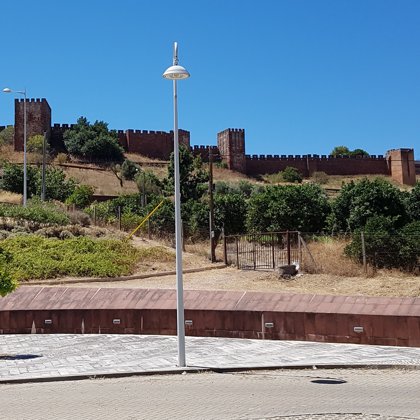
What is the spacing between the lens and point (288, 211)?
1356 inches

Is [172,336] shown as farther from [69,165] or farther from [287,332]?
[69,165]

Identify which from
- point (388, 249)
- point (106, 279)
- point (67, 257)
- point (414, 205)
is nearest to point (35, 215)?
point (67, 257)

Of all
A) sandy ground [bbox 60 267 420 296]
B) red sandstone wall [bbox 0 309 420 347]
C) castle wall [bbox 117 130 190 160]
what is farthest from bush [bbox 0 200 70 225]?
castle wall [bbox 117 130 190 160]

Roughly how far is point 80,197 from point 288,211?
18.7 m

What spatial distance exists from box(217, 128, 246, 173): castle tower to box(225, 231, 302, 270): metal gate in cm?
5840

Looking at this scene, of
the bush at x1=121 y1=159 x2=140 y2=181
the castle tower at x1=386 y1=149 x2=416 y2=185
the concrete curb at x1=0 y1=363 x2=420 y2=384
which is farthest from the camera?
the castle tower at x1=386 y1=149 x2=416 y2=185

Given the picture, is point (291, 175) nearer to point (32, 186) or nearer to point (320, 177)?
point (320, 177)

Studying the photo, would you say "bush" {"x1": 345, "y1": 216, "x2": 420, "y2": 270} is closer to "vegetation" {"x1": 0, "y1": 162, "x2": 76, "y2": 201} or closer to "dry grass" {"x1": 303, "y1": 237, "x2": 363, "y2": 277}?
"dry grass" {"x1": 303, "y1": 237, "x2": 363, "y2": 277}

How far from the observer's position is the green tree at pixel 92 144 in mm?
76438

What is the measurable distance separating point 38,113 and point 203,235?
51.5m

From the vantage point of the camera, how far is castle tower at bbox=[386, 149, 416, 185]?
8619 centimetres

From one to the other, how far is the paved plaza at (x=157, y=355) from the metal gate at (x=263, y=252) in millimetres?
10547

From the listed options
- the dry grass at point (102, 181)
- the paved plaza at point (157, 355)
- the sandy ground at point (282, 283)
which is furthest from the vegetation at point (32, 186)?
the paved plaza at point (157, 355)

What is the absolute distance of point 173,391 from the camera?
8531 millimetres
